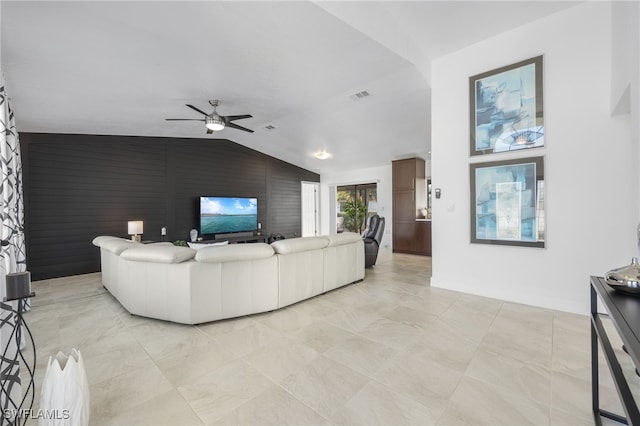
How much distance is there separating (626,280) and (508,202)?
2.24 metres

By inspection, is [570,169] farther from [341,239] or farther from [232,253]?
[232,253]

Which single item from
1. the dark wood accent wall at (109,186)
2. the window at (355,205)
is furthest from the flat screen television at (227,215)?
the window at (355,205)

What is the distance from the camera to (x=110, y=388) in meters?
1.73

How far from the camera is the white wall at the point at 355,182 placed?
783 centimetres

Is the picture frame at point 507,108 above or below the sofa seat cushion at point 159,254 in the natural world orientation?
above

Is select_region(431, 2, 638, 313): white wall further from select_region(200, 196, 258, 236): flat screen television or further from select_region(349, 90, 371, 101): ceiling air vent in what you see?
select_region(200, 196, 258, 236): flat screen television

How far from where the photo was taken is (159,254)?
8.79ft

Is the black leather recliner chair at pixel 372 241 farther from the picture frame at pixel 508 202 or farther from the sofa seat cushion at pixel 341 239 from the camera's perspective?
the picture frame at pixel 508 202

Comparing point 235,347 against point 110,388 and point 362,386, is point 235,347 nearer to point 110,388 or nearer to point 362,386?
point 110,388

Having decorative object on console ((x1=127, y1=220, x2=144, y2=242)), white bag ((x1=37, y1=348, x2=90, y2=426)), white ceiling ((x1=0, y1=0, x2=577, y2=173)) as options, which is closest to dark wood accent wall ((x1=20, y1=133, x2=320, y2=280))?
white ceiling ((x1=0, y1=0, x2=577, y2=173))

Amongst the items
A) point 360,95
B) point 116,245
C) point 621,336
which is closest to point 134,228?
point 116,245

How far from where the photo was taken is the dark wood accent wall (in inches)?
179

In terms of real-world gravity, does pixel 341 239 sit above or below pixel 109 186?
below

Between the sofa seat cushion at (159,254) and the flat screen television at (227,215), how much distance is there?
11.5 ft
